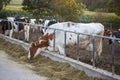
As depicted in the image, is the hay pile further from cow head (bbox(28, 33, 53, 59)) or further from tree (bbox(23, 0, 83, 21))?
tree (bbox(23, 0, 83, 21))

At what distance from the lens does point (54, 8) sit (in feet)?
112

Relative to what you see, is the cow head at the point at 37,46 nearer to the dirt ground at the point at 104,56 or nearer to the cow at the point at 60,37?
the cow at the point at 60,37

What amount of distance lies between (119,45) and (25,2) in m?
23.4

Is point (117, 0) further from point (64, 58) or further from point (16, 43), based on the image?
point (64, 58)

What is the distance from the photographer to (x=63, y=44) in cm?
1281

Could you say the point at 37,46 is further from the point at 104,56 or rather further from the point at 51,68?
the point at 104,56

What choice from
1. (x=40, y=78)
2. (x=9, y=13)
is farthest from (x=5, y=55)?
(x=9, y=13)

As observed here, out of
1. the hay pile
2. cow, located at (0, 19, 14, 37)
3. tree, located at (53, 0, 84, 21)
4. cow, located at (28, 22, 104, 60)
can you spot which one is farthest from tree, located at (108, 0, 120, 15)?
cow, located at (28, 22, 104, 60)

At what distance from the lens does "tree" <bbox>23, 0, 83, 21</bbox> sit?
109 feet

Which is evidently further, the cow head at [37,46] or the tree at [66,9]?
the tree at [66,9]

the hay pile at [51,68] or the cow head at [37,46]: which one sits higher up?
the cow head at [37,46]

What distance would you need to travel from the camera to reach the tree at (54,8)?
→ 33.2m

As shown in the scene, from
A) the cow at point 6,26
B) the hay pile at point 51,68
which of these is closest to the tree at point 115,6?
the cow at point 6,26

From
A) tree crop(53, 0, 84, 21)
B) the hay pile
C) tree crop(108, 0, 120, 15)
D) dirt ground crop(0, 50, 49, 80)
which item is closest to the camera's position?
the hay pile
